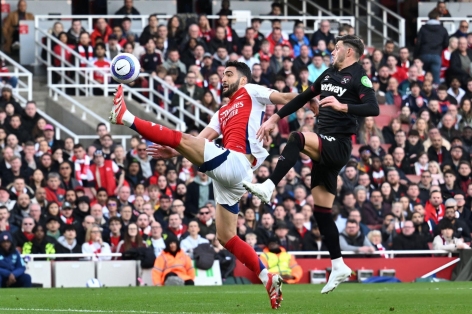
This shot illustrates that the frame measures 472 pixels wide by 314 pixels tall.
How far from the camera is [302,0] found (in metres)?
29.9

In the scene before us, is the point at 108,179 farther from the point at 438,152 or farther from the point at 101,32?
the point at 438,152

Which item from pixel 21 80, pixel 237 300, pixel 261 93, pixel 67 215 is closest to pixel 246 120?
pixel 261 93

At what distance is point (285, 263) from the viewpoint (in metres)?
19.2

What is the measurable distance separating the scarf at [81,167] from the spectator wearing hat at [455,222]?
6.16m

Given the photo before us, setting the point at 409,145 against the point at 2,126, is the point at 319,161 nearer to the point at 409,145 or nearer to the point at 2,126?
the point at 2,126

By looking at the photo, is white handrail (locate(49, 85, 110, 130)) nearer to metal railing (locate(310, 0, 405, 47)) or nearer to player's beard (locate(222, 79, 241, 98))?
metal railing (locate(310, 0, 405, 47))

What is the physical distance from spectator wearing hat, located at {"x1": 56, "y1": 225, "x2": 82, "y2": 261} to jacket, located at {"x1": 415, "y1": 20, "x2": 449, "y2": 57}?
1106 centimetres

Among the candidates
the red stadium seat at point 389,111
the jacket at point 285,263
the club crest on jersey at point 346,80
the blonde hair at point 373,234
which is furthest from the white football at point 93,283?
the red stadium seat at point 389,111

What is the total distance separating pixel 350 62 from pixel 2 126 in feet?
32.2

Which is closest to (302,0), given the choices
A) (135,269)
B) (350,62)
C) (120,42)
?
(120,42)

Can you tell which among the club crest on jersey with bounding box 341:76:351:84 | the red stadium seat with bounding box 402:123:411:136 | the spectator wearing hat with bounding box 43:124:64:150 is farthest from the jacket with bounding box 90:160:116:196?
the club crest on jersey with bounding box 341:76:351:84

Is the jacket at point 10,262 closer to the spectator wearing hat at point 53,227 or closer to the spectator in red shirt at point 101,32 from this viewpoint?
the spectator wearing hat at point 53,227

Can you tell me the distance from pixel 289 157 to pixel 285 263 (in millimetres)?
7644

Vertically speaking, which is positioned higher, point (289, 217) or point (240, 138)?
point (240, 138)
